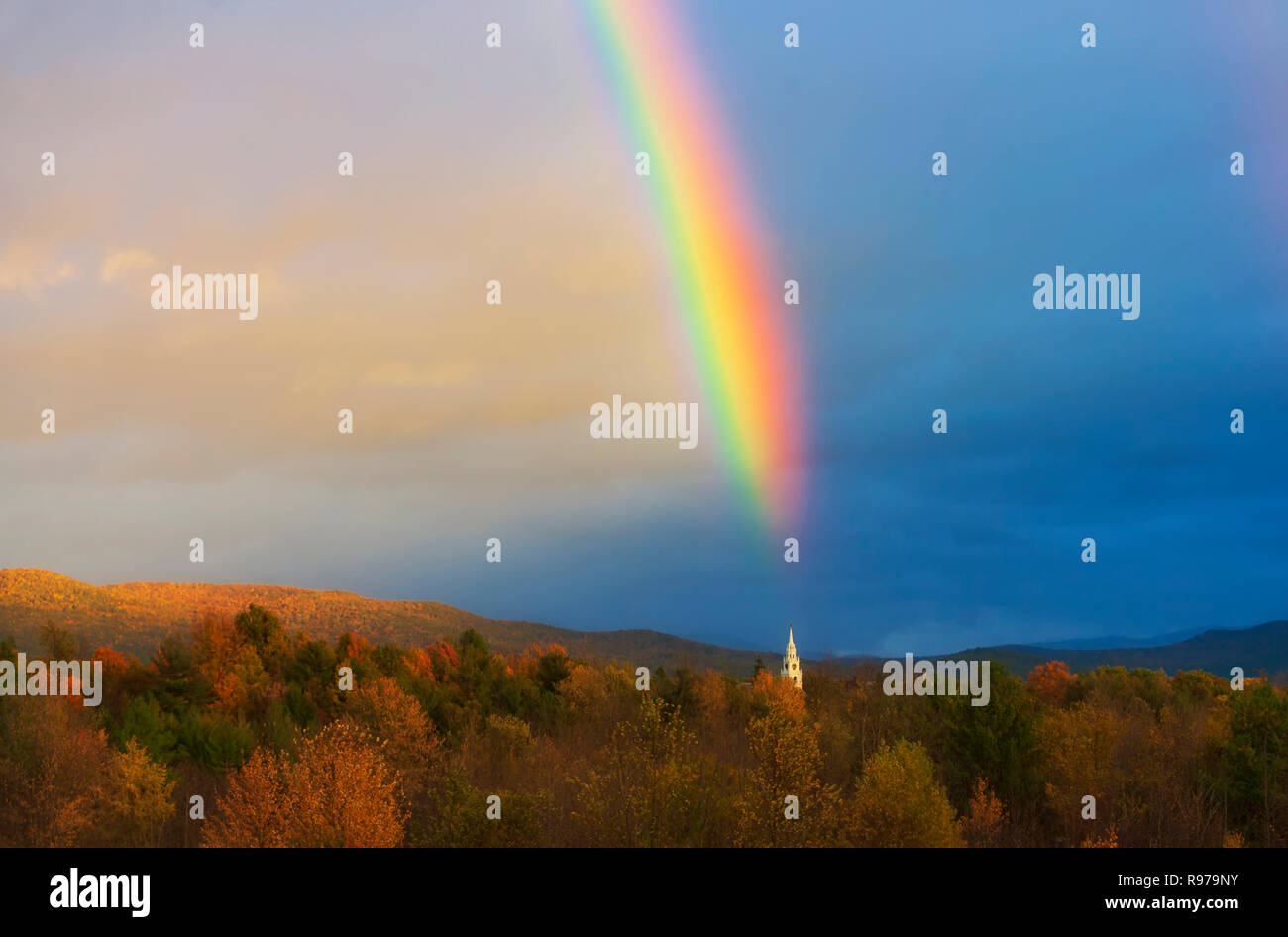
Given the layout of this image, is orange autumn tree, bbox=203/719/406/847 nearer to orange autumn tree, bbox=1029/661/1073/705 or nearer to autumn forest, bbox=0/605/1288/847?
autumn forest, bbox=0/605/1288/847

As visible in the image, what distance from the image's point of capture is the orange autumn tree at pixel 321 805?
3972 centimetres

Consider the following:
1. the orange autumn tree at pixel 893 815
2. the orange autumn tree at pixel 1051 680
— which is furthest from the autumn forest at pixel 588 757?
the orange autumn tree at pixel 1051 680

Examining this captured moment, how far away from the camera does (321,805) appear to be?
132ft

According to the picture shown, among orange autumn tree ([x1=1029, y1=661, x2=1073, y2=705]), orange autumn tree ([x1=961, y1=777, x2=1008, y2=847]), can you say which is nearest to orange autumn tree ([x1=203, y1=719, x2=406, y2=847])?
orange autumn tree ([x1=961, y1=777, x2=1008, y2=847])

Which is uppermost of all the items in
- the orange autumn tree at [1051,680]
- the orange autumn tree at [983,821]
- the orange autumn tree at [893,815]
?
the orange autumn tree at [893,815]

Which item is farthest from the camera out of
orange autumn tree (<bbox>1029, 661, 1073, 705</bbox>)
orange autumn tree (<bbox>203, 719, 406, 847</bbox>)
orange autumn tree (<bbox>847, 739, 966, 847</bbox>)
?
orange autumn tree (<bbox>1029, 661, 1073, 705</bbox>)

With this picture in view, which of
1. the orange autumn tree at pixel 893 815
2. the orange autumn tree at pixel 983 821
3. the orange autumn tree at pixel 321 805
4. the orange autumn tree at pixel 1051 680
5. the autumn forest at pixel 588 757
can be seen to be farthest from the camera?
the orange autumn tree at pixel 1051 680

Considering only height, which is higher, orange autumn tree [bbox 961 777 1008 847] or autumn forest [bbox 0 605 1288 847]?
autumn forest [bbox 0 605 1288 847]

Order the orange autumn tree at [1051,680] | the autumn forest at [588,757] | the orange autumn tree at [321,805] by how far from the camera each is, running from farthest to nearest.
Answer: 1. the orange autumn tree at [1051,680]
2. the autumn forest at [588,757]
3. the orange autumn tree at [321,805]

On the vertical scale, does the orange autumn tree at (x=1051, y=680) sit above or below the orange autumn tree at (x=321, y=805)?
below

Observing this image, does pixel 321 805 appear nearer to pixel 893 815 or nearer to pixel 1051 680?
pixel 893 815

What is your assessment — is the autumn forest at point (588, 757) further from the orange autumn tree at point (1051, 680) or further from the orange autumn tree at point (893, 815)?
the orange autumn tree at point (1051, 680)

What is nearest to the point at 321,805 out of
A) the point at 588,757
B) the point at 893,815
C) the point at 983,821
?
the point at 893,815

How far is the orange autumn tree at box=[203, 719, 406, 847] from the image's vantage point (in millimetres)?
39719
